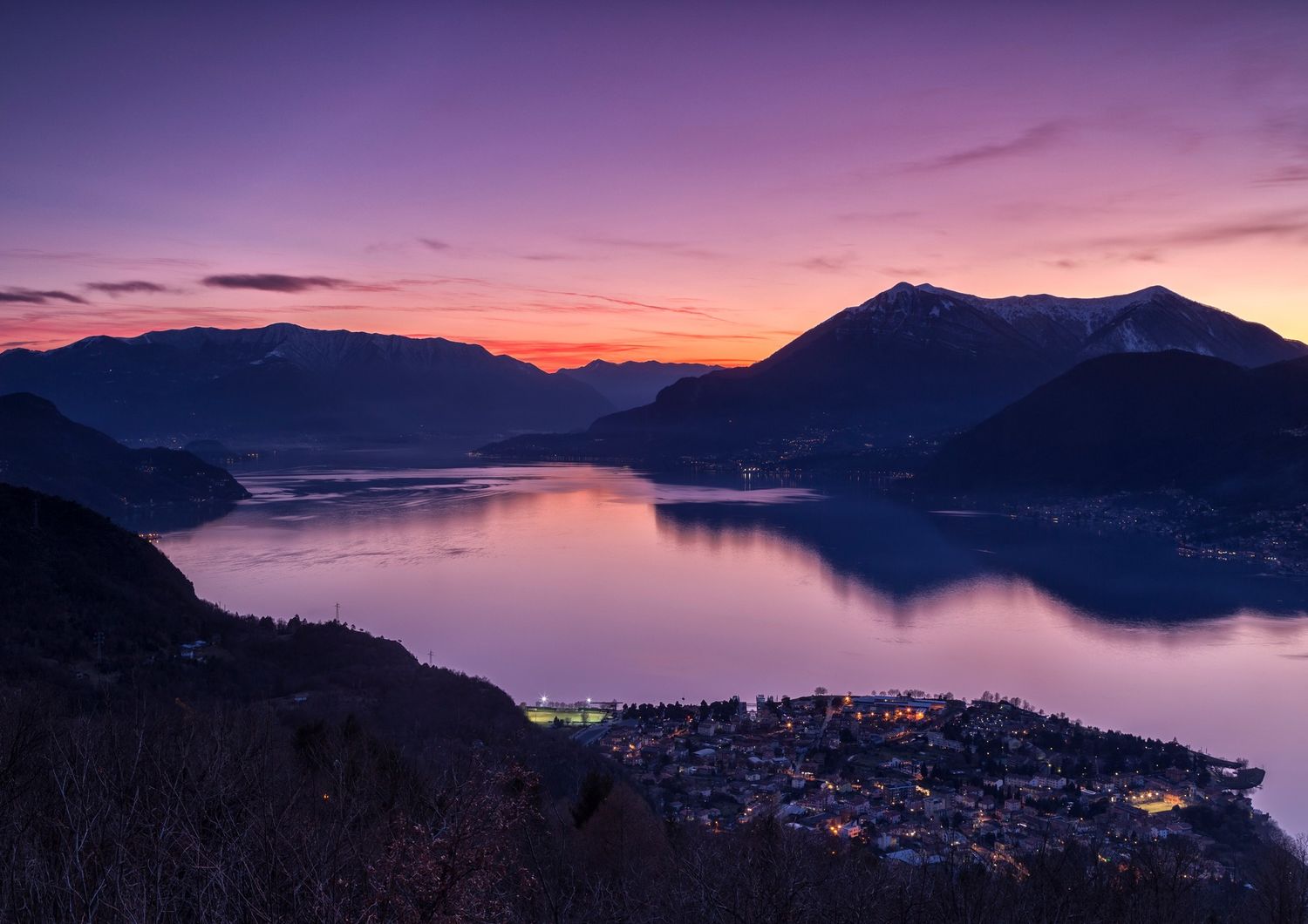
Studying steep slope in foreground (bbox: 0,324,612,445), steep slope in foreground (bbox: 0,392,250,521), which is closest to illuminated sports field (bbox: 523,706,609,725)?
steep slope in foreground (bbox: 0,392,250,521)

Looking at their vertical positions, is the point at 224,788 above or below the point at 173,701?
above

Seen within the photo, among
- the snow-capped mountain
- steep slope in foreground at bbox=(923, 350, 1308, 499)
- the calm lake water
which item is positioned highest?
the snow-capped mountain

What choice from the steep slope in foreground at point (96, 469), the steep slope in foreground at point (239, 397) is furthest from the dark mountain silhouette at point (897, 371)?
the steep slope in foreground at point (239, 397)

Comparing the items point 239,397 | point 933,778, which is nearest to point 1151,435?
point 933,778

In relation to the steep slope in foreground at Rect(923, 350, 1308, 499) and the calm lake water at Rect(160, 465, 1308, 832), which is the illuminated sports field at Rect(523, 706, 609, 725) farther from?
the steep slope in foreground at Rect(923, 350, 1308, 499)

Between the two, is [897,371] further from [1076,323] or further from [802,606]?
[802,606]

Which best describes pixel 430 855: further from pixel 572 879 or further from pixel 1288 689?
pixel 1288 689

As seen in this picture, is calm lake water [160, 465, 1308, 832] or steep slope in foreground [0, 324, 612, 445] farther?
steep slope in foreground [0, 324, 612, 445]

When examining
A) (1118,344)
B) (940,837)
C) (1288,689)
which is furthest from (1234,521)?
(1118,344)
